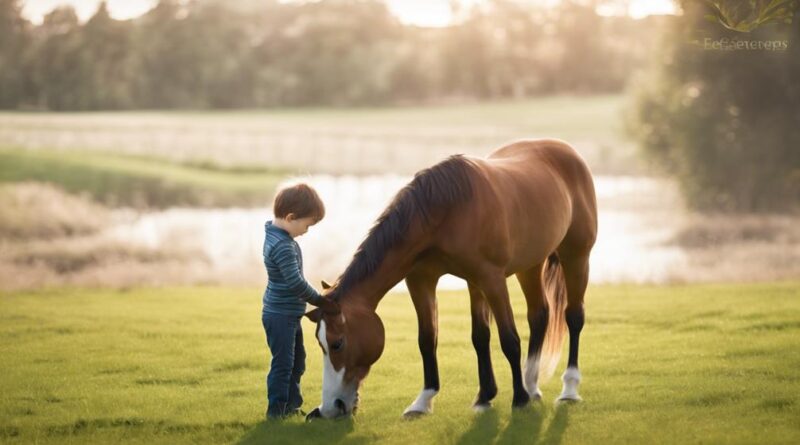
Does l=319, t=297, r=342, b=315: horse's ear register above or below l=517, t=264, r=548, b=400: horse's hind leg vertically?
above

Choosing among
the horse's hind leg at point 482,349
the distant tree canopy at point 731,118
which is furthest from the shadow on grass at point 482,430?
the distant tree canopy at point 731,118

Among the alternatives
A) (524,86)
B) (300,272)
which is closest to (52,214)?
(300,272)

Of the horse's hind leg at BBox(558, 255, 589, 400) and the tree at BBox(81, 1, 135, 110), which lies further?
the tree at BBox(81, 1, 135, 110)

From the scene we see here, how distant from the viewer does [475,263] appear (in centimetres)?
625

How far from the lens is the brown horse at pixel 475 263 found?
5.97 meters

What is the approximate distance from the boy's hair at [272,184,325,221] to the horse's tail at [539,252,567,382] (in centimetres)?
233

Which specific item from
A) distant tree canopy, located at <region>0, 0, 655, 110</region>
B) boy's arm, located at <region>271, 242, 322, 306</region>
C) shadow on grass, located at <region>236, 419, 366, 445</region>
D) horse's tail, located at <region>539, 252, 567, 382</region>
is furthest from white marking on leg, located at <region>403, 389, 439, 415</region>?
distant tree canopy, located at <region>0, 0, 655, 110</region>

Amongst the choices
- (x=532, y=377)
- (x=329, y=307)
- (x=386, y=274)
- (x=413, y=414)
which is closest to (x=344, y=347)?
(x=329, y=307)

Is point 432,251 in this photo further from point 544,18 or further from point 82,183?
point 544,18

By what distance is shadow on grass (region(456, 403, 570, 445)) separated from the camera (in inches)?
236

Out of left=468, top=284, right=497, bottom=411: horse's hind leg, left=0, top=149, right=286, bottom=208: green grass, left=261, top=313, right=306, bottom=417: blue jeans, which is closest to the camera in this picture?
left=261, top=313, right=306, bottom=417: blue jeans

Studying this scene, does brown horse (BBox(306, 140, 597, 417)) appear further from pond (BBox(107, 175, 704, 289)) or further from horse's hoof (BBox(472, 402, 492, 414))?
pond (BBox(107, 175, 704, 289))

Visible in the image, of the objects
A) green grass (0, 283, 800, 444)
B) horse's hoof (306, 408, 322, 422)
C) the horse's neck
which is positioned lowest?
green grass (0, 283, 800, 444)

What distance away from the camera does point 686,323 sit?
35.3ft
